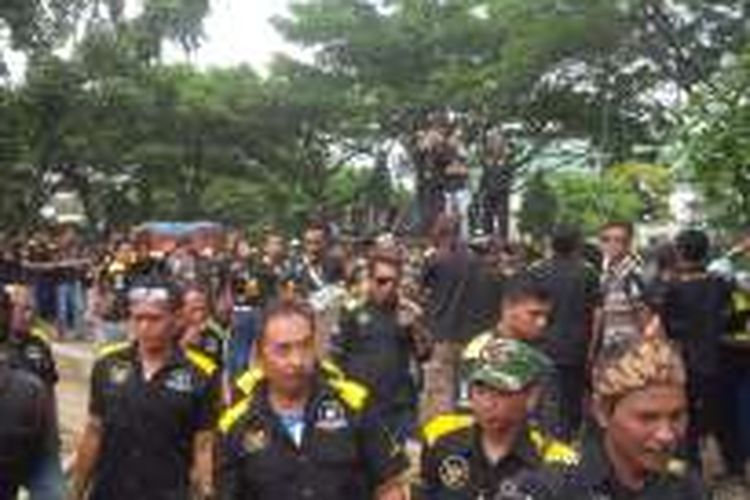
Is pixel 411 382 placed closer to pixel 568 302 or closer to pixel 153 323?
pixel 568 302

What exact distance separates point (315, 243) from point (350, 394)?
11737 mm

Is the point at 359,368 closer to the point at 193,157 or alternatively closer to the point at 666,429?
the point at 666,429

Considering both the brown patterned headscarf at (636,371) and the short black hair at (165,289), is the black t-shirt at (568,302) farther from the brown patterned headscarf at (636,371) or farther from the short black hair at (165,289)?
the brown patterned headscarf at (636,371)

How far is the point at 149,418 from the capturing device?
8133mm

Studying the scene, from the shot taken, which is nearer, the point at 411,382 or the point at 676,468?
the point at 676,468

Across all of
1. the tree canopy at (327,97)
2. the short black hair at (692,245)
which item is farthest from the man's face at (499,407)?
the tree canopy at (327,97)

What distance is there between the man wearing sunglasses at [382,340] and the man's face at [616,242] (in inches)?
85.0

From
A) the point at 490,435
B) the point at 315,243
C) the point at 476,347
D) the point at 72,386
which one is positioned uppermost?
the point at 315,243

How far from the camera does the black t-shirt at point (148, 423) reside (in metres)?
8.12

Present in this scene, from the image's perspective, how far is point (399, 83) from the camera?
45.6m

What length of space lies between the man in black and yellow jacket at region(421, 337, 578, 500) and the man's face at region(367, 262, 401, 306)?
5.16 metres

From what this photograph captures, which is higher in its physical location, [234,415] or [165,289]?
[165,289]

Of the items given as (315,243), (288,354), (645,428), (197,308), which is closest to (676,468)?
(645,428)

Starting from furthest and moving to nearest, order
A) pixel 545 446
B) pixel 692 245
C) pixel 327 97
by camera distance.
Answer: pixel 327 97
pixel 692 245
pixel 545 446
